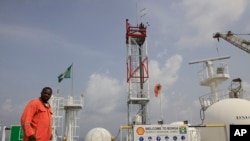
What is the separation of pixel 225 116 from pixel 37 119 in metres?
9.54

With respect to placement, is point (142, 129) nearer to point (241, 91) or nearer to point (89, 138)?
point (89, 138)

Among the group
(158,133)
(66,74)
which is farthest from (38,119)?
(66,74)

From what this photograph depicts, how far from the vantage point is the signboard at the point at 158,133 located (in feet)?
29.2

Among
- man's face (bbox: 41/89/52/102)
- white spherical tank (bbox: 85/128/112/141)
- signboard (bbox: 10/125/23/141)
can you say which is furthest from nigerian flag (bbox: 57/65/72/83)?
man's face (bbox: 41/89/52/102)

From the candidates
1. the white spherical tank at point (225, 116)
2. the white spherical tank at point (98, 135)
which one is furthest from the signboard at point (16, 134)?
the white spherical tank at point (225, 116)

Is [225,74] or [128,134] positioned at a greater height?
[225,74]

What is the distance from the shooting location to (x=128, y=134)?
378 inches

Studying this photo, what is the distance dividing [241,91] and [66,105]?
14.5 meters

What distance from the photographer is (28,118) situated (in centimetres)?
536

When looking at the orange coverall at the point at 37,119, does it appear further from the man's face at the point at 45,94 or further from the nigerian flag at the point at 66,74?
the nigerian flag at the point at 66,74

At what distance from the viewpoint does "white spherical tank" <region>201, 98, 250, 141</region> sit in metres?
12.0

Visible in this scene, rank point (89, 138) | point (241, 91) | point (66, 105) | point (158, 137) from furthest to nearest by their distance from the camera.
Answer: point (66, 105), point (241, 91), point (89, 138), point (158, 137)

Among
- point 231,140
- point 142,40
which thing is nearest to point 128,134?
point 231,140

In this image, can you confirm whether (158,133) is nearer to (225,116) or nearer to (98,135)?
(225,116)
